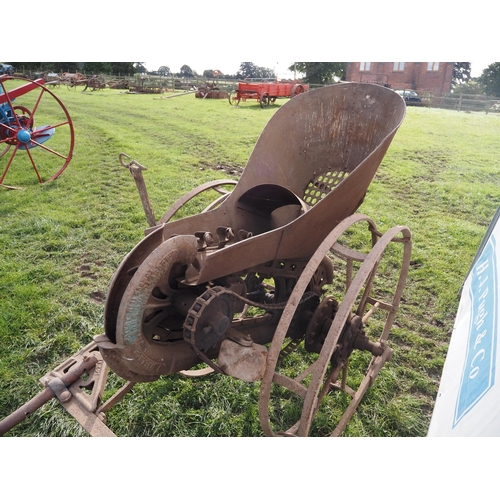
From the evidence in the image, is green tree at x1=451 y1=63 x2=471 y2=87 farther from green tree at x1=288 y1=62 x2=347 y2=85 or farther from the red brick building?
green tree at x1=288 y1=62 x2=347 y2=85

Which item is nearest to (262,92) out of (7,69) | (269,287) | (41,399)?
(7,69)

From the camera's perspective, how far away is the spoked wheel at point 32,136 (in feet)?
9.59

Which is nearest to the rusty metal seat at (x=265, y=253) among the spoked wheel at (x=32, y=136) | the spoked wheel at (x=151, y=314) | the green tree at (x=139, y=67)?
the spoked wheel at (x=151, y=314)

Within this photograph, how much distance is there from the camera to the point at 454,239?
2713 mm

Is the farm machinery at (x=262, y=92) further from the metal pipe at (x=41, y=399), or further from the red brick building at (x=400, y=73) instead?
the metal pipe at (x=41, y=399)

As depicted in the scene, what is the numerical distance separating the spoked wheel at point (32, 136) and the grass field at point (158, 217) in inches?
3.0

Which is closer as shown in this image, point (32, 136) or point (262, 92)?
point (32, 136)

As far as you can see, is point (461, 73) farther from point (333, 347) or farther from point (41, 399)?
point (41, 399)

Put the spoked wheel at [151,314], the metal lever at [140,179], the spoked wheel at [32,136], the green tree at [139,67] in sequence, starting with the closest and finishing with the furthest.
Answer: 1. the spoked wheel at [151,314]
2. the metal lever at [140,179]
3. the green tree at [139,67]
4. the spoked wheel at [32,136]

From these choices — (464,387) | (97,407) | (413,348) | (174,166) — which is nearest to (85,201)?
(174,166)

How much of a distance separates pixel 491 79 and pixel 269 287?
140cm

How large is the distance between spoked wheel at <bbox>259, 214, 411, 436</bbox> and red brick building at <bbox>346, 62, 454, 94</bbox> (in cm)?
70

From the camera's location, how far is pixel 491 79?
1.82 meters

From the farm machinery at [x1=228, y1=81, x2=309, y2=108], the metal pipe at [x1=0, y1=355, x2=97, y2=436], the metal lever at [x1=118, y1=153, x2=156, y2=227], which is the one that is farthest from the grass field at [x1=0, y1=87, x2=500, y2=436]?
the farm machinery at [x1=228, y1=81, x2=309, y2=108]
